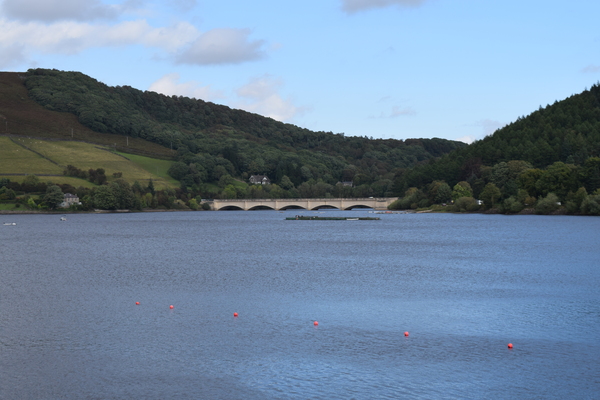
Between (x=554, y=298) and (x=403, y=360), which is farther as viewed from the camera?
(x=554, y=298)

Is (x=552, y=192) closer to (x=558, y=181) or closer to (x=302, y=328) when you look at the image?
(x=558, y=181)

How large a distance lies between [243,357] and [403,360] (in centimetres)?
699

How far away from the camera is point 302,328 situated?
33.8m

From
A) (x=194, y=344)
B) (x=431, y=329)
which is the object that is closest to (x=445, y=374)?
(x=431, y=329)

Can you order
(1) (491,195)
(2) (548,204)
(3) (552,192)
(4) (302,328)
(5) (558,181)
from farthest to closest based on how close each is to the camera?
(1) (491,195)
(3) (552,192)
(5) (558,181)
(2) (548,204)
(4) (302,328)

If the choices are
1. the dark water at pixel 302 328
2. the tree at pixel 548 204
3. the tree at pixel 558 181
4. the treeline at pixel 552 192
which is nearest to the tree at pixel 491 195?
the treeline at pixel 552 192

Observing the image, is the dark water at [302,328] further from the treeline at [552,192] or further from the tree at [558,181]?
the tree at [558,181]

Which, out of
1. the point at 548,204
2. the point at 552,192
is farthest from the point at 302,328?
the point at 552,192

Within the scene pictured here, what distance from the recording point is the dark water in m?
24.3

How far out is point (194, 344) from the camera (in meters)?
30.6

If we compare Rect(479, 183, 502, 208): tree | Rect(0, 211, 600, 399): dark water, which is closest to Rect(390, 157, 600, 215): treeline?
Rect(479, 183, 502, 208): tree

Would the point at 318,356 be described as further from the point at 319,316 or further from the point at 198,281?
the point at 198,281

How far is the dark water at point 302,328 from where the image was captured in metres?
24.3

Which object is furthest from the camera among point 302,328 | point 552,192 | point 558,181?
point 552,192
